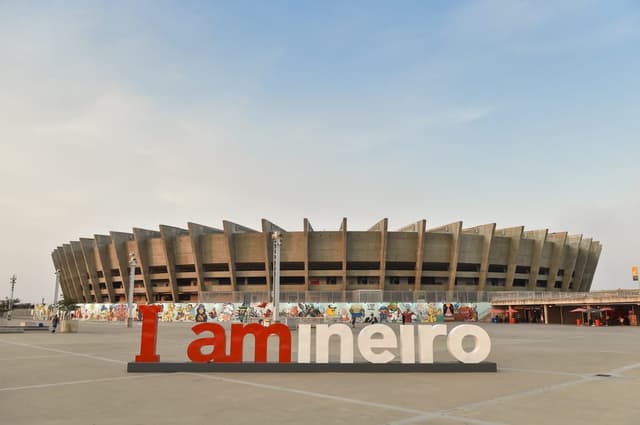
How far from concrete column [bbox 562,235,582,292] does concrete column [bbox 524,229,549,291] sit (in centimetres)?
916

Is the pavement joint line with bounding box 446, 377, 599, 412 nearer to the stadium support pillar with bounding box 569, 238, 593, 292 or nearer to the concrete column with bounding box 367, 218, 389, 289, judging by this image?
the concrete column with bounding box 367, 218, 389, 289

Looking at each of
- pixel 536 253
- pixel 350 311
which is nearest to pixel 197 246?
pixel 350 311

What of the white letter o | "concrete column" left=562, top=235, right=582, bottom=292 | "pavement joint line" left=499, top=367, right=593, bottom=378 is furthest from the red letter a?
"concrete column" left=562, top=235, right=582, bottom=292

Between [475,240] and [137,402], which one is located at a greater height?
[475,240]

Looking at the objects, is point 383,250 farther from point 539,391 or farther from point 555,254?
point 539,391

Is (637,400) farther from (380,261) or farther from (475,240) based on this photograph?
(475,240)

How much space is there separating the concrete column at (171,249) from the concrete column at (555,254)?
5707 cm

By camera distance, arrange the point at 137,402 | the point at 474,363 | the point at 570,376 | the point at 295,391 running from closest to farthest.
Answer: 1. the point at 137,402
2. the point at 295,391
3. the point at 570,376
4. the point at 474,363

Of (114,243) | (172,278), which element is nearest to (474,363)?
(172,278)

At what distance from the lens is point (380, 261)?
66.4 meters

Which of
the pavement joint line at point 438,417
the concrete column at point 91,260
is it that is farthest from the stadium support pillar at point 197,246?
the pavement joint line at point 438,417

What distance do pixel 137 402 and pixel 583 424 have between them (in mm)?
7428

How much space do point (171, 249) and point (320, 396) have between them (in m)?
67.7

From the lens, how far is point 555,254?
7550 centimetres
